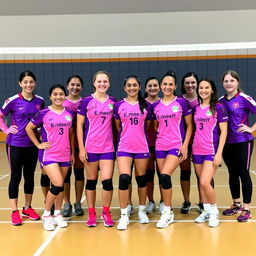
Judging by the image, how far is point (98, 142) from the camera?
3.68m

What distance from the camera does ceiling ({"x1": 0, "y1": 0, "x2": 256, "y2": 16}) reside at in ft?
24.8

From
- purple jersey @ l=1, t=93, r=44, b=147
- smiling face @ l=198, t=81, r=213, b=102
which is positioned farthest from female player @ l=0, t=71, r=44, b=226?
smiling face @ l=198, t=81, r=213, b=102

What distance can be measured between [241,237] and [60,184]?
1.94 m

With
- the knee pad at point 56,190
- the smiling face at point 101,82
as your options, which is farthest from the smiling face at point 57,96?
the knee pad at point 56,190

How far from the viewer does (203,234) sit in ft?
11.1

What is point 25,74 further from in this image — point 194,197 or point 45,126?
point 194,197

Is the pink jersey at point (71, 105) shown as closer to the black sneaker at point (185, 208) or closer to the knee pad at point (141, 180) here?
the knee pad at point (141, 180)

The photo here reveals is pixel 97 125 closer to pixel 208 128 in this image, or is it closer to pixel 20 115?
pixel 20 115

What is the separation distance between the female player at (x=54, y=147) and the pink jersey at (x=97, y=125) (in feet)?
0.69

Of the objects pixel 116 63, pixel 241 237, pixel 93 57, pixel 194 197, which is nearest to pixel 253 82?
pixel 116 63

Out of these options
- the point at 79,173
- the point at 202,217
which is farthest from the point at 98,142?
the point at 202,217

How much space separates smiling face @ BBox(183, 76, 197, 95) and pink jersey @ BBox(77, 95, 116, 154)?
3.22 ft

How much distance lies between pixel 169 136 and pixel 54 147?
128cm

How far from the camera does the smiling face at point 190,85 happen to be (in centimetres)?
401
